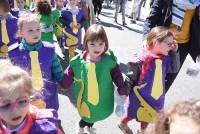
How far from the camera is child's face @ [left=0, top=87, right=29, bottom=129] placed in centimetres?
250

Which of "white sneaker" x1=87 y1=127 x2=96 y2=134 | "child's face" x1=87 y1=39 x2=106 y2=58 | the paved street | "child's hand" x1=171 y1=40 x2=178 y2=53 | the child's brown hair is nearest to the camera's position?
"child's face" x1=87 y1=39 x2=106 y2=58

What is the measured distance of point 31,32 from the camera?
13.5 feet

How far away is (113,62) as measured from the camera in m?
4.18

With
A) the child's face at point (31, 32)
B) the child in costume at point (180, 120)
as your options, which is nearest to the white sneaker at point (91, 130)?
the child's face at point (31, 32)

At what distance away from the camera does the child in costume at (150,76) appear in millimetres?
4227

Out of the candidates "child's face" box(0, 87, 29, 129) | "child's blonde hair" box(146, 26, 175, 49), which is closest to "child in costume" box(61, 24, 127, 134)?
"child's blonde hair" box(146, 26, 175, 49)

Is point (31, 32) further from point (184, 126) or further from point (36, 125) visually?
point (184, 126)

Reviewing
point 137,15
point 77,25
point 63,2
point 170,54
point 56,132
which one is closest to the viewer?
point 56,132

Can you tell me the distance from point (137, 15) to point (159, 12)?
896cm

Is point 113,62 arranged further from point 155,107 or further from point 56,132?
point 56,132

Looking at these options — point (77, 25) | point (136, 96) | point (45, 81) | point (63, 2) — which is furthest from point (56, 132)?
point (63, 2)

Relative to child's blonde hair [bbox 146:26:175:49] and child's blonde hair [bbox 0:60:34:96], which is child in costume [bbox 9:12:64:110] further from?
child's blonde hair [bbox 0:60:34:96]

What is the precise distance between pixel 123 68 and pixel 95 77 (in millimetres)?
3527

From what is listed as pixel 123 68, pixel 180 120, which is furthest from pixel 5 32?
pixel 180 120
